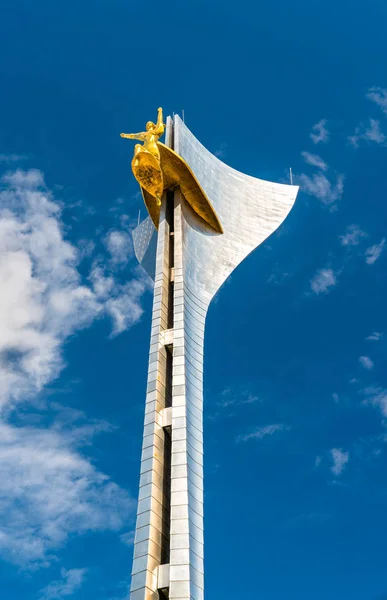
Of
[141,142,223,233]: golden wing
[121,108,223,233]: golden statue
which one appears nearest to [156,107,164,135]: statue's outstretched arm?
[121,108,223,233]: golden statue

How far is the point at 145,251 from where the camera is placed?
48.5 metres

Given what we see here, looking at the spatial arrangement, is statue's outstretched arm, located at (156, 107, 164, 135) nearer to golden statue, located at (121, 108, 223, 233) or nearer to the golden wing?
golden statue, located at (121, 108, 223, 233)

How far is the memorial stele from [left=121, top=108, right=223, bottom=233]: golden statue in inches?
2.1

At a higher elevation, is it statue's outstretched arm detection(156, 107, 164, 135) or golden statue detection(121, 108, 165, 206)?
statue's outstretched arm detection(156, 107, 164, 135)

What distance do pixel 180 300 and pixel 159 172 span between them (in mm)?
9072

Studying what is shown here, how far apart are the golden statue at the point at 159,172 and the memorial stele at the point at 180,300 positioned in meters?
0.05

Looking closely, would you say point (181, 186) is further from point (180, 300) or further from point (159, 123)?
point (180, 300)

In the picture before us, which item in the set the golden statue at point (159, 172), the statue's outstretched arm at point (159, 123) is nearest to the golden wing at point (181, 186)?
the golden statue at point (159, 172)

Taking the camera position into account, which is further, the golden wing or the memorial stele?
the golden wing

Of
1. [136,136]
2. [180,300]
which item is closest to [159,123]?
[136,136]

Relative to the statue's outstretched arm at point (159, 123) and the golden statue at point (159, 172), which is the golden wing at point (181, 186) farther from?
the statue's outstretched arm at point (159, 123)

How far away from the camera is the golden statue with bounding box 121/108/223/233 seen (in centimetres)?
3759

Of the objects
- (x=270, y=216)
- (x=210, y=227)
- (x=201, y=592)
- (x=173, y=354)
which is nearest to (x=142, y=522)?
(x=201, y=592)

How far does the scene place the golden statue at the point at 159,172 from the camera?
37.6m
